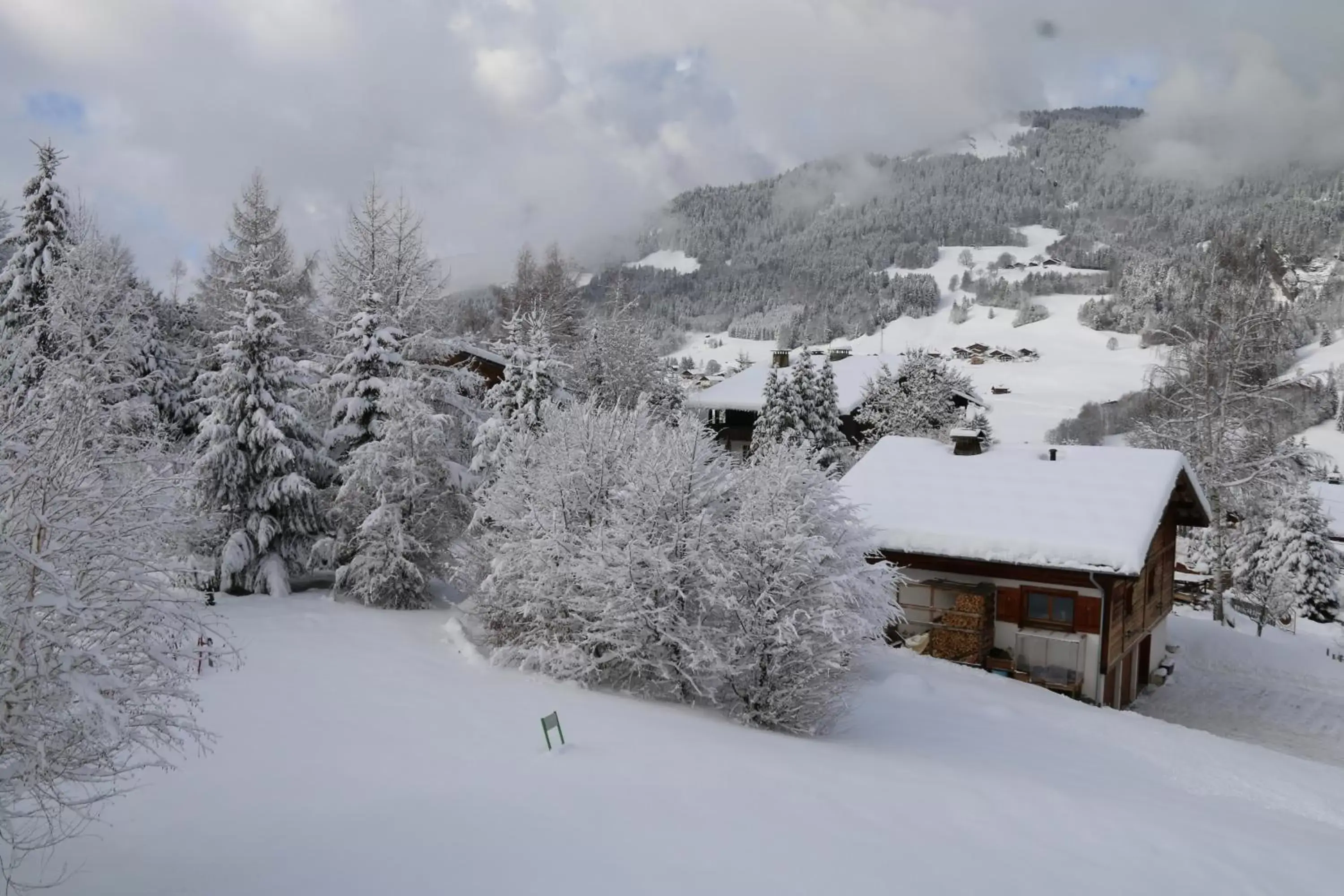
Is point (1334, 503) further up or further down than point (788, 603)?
further up

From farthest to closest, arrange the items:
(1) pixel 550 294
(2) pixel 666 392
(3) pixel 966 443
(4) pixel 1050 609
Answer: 1. (1) pixel 550 294
2. (2) pixel 666 392
3. (3) pixel 966 443
4. (4) pixel 1050 609

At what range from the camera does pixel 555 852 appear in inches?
303

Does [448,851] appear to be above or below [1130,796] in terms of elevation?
above

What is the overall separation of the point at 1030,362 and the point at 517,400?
12258cm

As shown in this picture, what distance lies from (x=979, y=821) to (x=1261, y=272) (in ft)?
114

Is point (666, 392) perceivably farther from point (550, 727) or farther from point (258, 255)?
point (550, 727)

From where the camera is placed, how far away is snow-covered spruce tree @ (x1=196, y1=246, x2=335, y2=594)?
19.6 m

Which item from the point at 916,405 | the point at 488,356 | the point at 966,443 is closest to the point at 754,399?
the point at 916,405

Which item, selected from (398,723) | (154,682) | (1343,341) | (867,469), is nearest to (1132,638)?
(867,469)

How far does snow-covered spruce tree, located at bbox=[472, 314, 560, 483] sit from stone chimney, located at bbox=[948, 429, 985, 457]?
12317 mm

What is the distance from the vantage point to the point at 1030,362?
132625 millimetres

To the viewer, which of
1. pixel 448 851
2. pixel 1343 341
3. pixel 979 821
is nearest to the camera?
pixel 448 851

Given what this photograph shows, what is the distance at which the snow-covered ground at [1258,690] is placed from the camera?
2134 centimetres

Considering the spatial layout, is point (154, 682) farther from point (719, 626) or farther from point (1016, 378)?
point (1016, 378)
